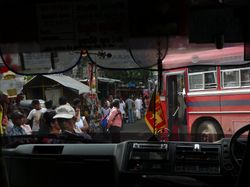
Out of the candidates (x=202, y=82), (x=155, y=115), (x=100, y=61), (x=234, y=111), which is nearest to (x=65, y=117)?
(x=155, y=115)

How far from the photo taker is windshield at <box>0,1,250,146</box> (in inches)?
113

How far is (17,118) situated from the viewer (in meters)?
4.25

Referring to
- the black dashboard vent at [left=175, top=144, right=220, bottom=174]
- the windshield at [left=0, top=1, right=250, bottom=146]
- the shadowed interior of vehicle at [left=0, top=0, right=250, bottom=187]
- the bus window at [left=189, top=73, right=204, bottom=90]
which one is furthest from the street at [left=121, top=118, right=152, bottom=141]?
the bus window at [left=189, top=73, right=204, bottom=90]

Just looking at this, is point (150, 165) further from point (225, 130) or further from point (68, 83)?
point (225, 130)

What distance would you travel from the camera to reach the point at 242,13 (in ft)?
9.79

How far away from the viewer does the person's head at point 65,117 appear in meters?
4.38

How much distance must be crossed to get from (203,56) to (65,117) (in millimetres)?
1755

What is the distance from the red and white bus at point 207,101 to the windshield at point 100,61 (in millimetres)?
694

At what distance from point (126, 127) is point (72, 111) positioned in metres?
0.76

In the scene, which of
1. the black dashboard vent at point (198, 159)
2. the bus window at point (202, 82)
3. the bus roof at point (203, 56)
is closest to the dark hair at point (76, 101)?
the black dashboard vent at point (198, 159)

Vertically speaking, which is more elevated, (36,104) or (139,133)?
(36,104)

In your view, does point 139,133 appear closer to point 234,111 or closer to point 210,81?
point 210,81

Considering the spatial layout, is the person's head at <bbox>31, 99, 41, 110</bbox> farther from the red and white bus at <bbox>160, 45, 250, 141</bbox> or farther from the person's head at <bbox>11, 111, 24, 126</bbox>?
the red and white bus at <bbox>160, 45, 250, 141</bbox>

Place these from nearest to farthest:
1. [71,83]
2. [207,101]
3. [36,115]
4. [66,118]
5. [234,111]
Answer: [71,83] < [66,118] < [36,115] < [234,111] < [207,101]
